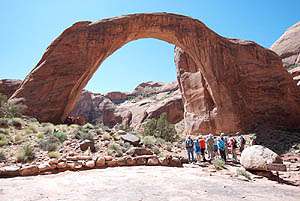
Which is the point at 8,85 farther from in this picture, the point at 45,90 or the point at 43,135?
the point at 43,135

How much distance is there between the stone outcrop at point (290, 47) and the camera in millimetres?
34375

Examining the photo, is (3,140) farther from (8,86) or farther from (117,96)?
(117,96)

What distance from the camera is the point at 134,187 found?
21.3 ft

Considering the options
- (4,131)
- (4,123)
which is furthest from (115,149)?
(4,123)

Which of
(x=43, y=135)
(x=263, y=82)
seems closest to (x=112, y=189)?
(x=43, y=135)

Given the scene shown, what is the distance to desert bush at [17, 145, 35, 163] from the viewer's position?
1000cm

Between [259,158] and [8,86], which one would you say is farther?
[8,86]

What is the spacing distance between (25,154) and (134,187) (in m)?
5.50

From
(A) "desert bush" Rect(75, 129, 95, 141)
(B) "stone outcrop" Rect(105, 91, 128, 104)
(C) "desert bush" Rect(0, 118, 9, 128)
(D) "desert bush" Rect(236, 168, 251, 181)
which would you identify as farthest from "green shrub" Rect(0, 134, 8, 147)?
(B) "stone outcrop" Rect(105, 91, 128, 104)

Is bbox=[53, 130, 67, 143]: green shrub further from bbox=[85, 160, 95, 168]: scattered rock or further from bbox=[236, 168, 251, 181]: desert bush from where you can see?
bbox=[236, 168, 251, 181]: desert bush

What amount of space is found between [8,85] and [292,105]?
23193 mm

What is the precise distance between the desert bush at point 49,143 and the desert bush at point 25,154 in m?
0.76

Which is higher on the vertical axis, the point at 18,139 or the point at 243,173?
the point at 18,139

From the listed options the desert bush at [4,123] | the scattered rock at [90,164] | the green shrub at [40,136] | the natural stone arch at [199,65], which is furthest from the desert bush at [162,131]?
the scattered rock at [90,164]
